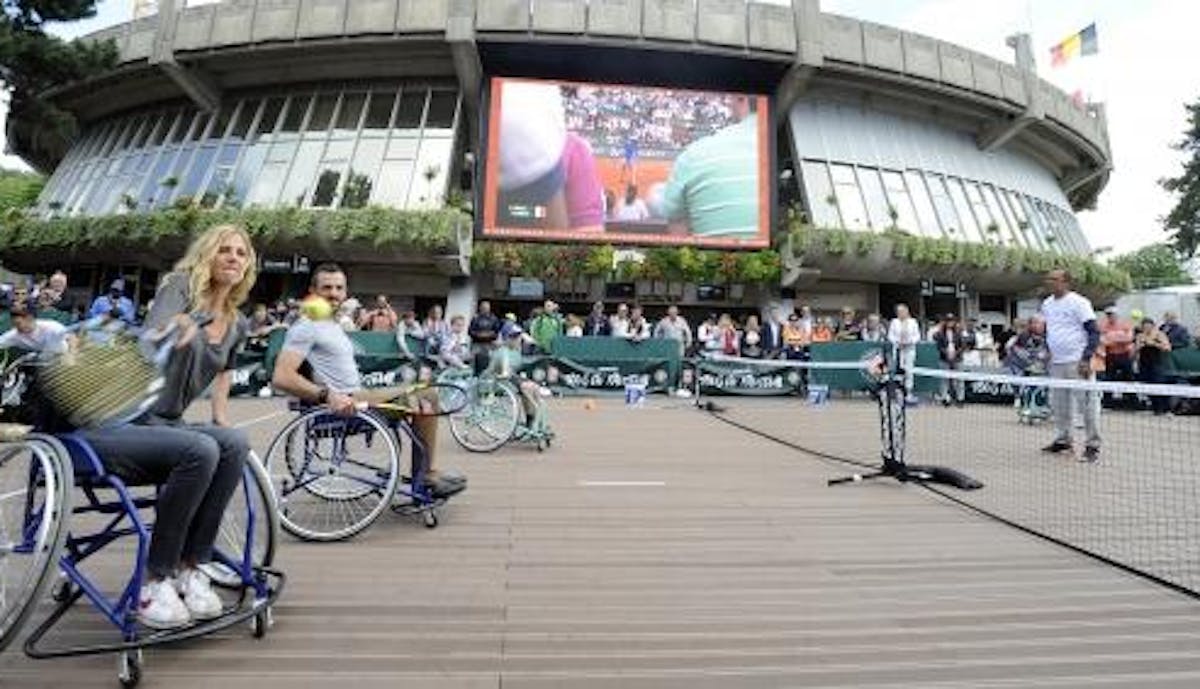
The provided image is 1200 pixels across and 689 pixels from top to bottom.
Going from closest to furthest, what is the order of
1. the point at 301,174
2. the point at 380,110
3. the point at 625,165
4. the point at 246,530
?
1. the point at 246,530
2. the point at 625,165
3. the point at 301,174
4. the point at 380,110

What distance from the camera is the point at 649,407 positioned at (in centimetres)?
1467

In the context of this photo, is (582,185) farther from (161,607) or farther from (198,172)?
(161,607)

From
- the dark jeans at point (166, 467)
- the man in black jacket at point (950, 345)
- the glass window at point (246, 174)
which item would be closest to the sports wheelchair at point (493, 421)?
the dark jeans at point (166, 467)

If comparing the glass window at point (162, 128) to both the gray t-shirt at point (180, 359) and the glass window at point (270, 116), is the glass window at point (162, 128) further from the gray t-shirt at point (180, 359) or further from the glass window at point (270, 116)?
the gray t-shirt at point (180, 359)

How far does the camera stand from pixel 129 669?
9.12 ft

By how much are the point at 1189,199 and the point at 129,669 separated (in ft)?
171

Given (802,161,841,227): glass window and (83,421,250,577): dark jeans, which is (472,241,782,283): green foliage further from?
(83,421,250,577): dark jeans

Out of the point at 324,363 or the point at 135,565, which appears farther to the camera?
the point at 324,363

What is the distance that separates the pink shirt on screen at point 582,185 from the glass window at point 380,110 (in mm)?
6261

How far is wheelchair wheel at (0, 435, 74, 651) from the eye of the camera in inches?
101

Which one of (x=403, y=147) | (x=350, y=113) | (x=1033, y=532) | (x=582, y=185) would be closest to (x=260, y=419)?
(x=1033, y=532)

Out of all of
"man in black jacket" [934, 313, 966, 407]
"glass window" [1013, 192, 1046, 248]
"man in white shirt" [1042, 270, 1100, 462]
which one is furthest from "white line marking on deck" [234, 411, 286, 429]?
"glass window" [1013, 192, 1046, 248]

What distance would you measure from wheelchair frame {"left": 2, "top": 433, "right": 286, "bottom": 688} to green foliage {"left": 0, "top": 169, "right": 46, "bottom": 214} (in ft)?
148

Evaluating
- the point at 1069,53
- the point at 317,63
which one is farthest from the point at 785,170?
the point at 317,63
